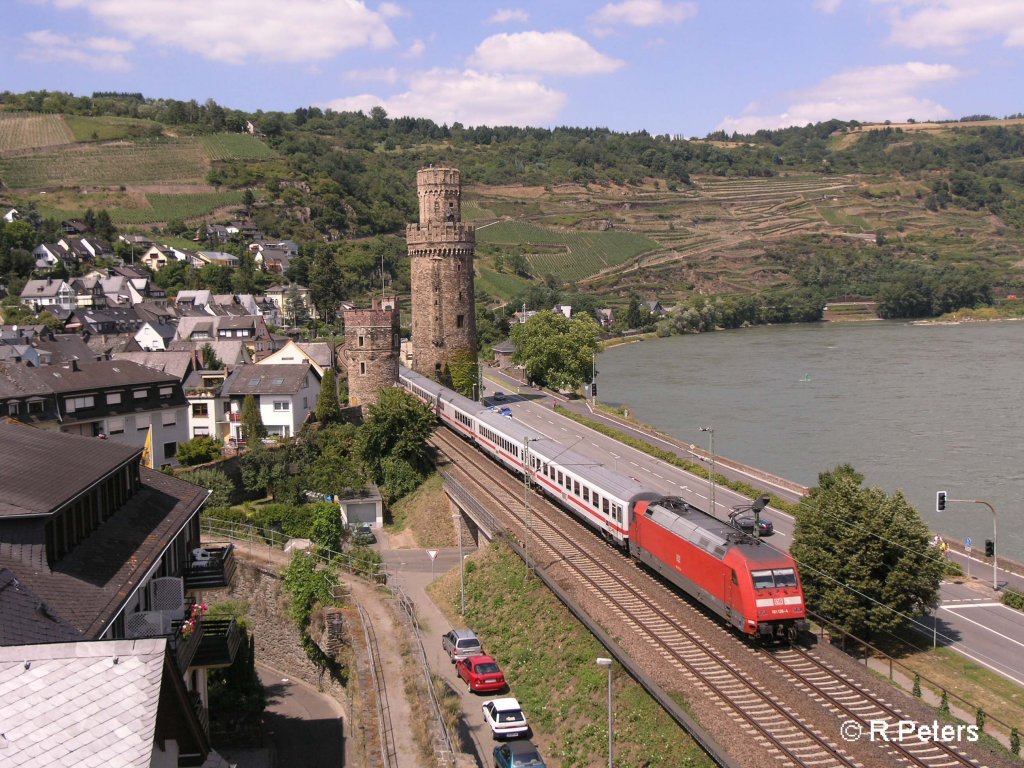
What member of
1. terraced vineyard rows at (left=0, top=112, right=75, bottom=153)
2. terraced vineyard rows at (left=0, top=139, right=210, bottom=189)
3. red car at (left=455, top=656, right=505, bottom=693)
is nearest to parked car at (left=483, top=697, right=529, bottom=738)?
red car at (left=455, top=656, right=505, bottom=693)

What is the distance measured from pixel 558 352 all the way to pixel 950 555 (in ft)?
138

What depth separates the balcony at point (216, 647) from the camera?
50.8 feet

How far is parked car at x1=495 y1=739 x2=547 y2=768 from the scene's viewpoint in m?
17.5

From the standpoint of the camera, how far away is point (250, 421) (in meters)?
42.0

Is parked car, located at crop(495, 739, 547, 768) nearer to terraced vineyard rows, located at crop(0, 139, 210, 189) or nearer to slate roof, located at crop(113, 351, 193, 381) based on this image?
slate roof, located at crop(113, 351, 193, 381)

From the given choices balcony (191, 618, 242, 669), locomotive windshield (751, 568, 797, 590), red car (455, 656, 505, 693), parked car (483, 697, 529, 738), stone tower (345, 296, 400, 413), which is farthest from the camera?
stone tower (345, 296, 400, 413)

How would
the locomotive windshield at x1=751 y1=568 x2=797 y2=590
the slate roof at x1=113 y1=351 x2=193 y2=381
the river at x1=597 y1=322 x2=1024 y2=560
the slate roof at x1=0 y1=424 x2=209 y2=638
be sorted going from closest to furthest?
the slate roof at x1=0 y1=424 x2=209 y2=638 → the locomotive windshield at x1=751 y1=568 x2=797 y2=590 → the river at x1=597 y1=322 x2=1024 y2=560 → the slate roof at x1=113 y1=351 x2=193 y2=381

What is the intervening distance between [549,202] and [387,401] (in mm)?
163034

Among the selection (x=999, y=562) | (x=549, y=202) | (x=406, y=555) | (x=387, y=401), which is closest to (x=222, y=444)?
(x=387, y=401)

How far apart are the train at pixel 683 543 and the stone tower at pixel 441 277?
2290 centimetres

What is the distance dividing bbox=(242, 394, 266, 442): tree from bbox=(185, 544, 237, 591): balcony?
23.5 metres

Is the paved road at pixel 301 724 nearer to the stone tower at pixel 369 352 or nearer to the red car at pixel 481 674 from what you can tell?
the red car at pixel 481 674

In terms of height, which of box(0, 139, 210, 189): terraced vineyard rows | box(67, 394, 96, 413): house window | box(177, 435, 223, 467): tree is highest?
box(0, 139, 210, 189): terraced vineyard rows

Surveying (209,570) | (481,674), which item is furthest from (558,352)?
(209,570)
